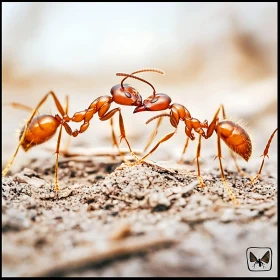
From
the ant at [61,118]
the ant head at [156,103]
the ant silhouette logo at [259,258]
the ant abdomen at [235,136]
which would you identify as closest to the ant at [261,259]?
the ant silhouette logo at [259,258]

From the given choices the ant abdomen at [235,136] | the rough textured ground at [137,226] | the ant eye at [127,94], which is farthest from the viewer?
the ant eye at [127,94]

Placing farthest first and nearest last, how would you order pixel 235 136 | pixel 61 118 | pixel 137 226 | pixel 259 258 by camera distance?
pixel 61 118 → pixel 235 136 → pixel 137 226 → pixel 259 258

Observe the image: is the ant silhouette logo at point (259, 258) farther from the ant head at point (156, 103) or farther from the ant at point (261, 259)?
the ant head at point (156, 103)

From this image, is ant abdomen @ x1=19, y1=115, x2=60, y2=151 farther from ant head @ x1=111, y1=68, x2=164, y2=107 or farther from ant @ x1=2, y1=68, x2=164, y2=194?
ant head @ x1=111, y1=68, x2=164, y2=107

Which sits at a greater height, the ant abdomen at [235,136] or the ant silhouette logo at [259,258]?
the ant abdomen at [235,136]

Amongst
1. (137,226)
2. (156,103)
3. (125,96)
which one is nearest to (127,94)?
(125,96)

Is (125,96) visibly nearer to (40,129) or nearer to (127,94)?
(127,94)
